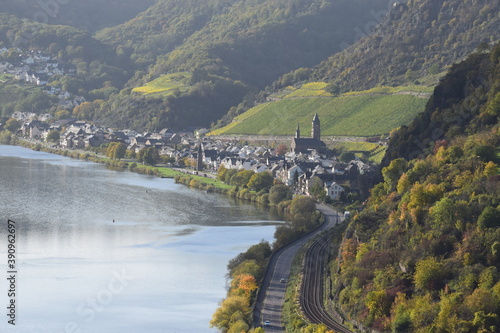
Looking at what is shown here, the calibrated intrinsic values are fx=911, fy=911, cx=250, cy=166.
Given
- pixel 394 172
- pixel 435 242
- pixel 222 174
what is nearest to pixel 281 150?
pixel 222 174

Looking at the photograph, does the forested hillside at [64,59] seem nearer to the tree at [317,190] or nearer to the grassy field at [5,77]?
the grassy field at [5,77]

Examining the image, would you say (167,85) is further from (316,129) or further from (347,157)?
(347,157)

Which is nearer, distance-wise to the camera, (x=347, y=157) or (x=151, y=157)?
(x=347, y=157)

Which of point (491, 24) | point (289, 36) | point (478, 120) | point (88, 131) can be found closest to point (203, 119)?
point (88, 131)

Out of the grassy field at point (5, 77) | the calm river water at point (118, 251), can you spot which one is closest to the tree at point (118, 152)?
the calm river water at point (118, 251)

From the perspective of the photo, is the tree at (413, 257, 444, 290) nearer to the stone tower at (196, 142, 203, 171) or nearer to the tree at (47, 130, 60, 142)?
the stone tower at (196, 142, 203, 171)

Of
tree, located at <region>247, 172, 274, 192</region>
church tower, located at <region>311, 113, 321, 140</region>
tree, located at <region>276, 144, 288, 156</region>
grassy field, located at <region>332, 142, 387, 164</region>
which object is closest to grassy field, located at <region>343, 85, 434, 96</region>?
Answer: church tower, located at <region>311, 113, 321, 140</region>

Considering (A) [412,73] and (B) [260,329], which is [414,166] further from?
(A) [412,73]
